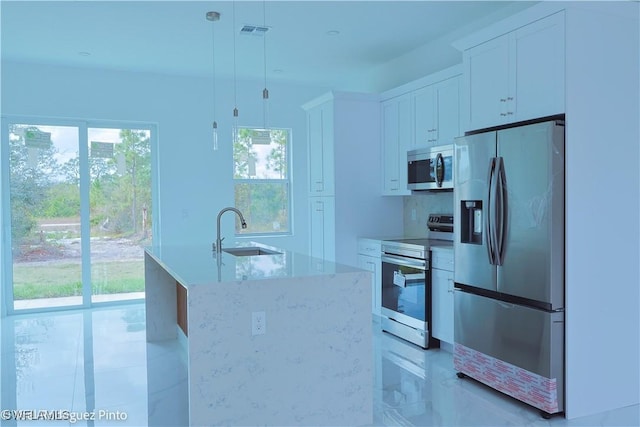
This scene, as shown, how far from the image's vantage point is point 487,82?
3.37 m

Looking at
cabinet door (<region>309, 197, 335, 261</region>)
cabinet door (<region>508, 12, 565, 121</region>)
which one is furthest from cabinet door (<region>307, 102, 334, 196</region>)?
cabinet door (<region>508, 12, 565, 121</region>)

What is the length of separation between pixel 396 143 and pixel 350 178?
59 cm

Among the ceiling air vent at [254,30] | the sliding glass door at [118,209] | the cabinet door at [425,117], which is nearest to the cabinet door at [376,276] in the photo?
the cabinet door at [425,117]

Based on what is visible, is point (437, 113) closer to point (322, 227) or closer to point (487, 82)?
point (487, 82)

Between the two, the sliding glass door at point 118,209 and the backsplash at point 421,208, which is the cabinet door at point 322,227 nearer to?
the backsplash at point 421,208

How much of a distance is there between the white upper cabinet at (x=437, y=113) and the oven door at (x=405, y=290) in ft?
3.63

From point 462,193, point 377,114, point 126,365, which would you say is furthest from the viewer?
point 377,114

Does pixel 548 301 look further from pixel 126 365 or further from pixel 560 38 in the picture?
pixel 126 365

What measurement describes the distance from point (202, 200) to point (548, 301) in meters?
4.51

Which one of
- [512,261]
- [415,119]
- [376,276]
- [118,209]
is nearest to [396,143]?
[415,119]

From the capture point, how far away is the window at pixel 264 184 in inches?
258

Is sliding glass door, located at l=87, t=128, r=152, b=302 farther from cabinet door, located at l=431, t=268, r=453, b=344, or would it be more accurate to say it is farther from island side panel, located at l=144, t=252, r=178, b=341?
cabinet door, located at l=431, t=268, r=453, b=344

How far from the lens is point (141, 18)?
419 centimetres

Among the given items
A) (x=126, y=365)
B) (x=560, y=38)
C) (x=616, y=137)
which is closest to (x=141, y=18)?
(x=126, y=365)
